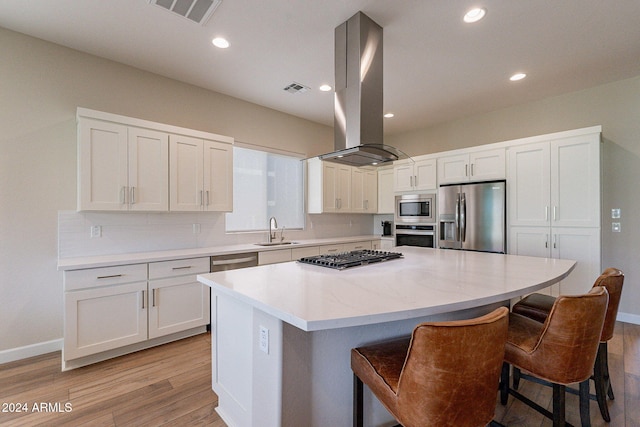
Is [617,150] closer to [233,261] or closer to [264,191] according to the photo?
[264,191]

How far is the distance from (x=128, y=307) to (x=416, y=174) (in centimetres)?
412

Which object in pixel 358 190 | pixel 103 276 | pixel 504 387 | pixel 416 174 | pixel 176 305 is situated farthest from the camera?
pixel 358 190

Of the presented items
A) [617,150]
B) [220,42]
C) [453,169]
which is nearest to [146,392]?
[220,42]

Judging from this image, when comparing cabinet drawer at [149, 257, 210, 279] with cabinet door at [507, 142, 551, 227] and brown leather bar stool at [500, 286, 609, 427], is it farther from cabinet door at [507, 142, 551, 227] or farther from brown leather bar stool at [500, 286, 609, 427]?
cabinet door at [507, 142, 551, 227]

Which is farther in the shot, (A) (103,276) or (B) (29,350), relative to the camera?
(B) (29,350)

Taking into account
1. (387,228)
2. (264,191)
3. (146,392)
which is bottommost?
(146,392)

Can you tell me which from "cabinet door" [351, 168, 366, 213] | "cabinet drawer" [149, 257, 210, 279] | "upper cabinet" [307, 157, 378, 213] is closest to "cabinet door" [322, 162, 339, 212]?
"upper cabinet" [307, 157, 378, 213]

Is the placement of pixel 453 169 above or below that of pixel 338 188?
above

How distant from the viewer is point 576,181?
3.22m

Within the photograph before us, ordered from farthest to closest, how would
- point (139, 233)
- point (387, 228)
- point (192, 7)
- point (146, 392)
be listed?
1. point (387, 228)
2. point (139, 233)
3. point (192, 7)
4. point (146, 392)

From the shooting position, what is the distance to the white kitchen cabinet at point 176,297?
2.71 meters

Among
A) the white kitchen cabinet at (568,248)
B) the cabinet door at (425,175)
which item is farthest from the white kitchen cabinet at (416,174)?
the white kitchen cabinet at (568,248)

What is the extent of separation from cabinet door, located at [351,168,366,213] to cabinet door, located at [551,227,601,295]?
2720 millimetres

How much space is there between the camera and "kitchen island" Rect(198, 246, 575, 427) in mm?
1146
